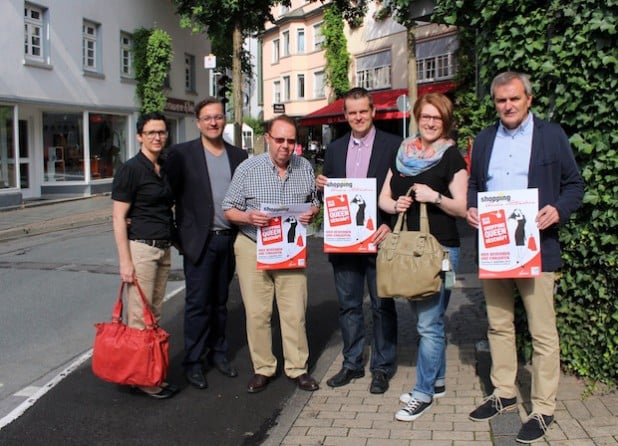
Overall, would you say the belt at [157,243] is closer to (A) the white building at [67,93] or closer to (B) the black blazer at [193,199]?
(B) the black blazer at [193,199]

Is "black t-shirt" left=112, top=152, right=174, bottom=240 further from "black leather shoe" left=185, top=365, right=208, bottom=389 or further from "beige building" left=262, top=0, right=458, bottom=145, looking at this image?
"beige building" left=262, top=0, right=458, bottom=145

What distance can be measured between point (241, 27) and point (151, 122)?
1195 cm

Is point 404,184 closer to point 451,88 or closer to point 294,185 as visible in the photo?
point 294,185

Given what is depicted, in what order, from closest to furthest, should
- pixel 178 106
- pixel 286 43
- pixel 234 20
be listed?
pixel 234 20
pixel 178 106
pixel 286 43

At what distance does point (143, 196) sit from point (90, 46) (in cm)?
1877

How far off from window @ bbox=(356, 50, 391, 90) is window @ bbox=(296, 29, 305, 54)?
10594mm

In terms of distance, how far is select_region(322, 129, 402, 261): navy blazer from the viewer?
175 inches

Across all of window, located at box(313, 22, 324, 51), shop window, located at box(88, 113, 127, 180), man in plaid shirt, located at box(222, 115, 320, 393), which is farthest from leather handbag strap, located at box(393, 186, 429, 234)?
window, located at box(313, 22, 324, 51)

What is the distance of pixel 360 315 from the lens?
480cm

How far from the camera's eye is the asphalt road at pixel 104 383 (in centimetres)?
406

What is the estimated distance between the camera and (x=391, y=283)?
394 cm

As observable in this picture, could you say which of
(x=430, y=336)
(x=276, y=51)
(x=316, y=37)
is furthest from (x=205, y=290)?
(x=276, y=51)

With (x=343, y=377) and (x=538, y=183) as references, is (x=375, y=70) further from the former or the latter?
(x=538, y=183)

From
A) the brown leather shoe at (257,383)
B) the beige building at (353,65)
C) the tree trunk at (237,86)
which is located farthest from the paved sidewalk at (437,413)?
the beige building at (353,65)
